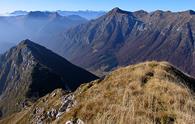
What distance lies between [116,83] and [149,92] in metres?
5.55

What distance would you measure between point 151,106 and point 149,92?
8.91 ft

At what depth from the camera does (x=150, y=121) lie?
24.0 metres

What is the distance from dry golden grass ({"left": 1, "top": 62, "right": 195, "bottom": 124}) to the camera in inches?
973

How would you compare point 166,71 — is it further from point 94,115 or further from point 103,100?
point 94,115

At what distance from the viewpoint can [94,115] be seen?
26797 millimetres

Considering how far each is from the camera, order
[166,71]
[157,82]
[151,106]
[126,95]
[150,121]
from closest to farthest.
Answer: [150,121], [151,106], [126,95], [157,82], [166,71]

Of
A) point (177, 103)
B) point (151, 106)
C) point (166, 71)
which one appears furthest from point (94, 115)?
point (166, 71)

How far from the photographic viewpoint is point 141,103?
27.2m

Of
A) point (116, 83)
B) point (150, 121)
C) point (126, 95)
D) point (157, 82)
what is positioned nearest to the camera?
point (150, 121)

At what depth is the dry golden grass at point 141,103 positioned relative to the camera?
24712mm

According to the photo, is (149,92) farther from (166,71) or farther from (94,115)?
(166,71)

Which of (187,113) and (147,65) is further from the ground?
(147,65)

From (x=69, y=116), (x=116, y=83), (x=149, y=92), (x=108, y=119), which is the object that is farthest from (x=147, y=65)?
(x=108, y=119)

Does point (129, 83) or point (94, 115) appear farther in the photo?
point (129, 83)
